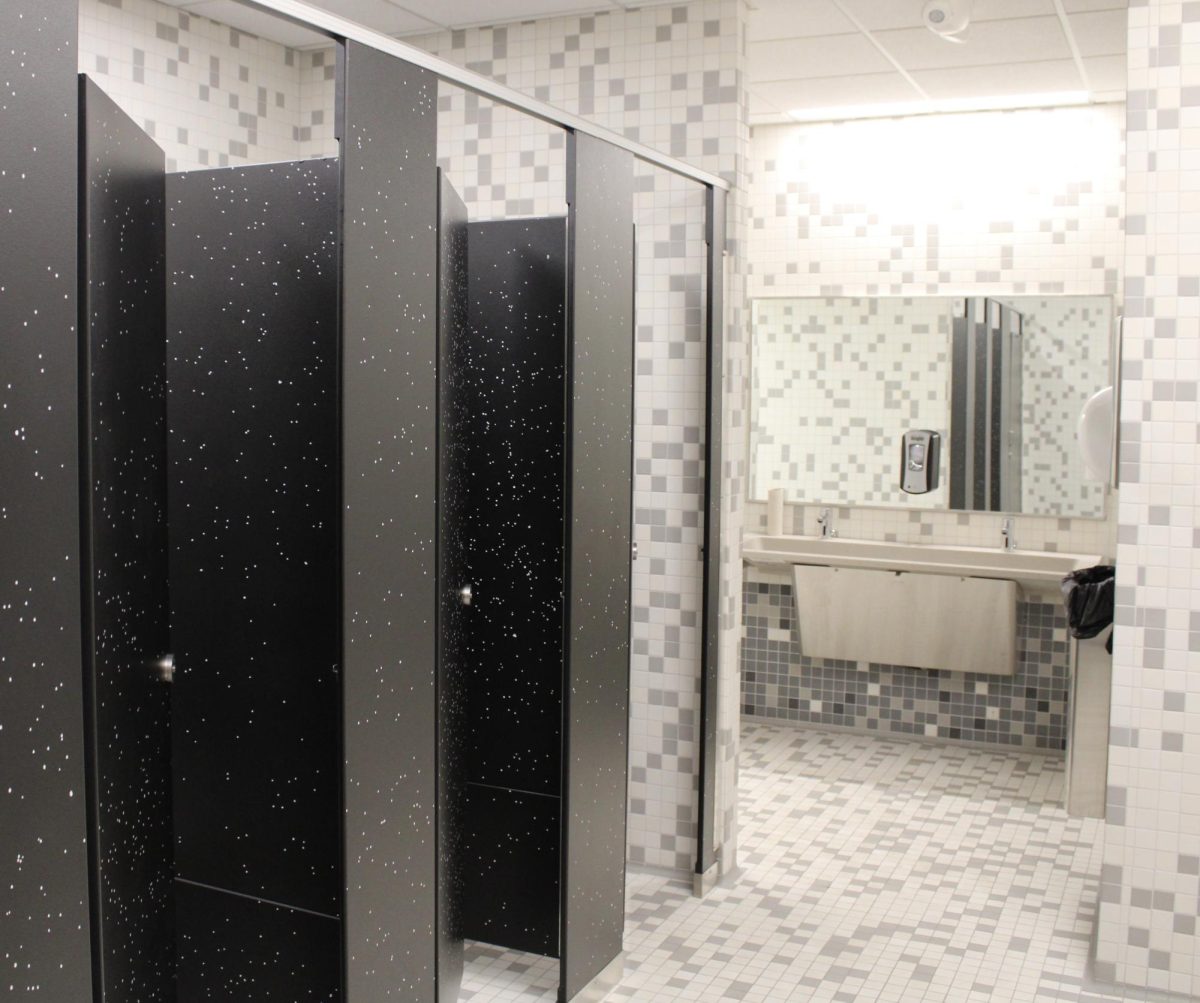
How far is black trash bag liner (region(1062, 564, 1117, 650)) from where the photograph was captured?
3617 mm

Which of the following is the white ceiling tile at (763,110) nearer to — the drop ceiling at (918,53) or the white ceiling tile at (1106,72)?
the drop ceiling at (918,53)

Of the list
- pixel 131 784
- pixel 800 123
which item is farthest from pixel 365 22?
pixel 131 784

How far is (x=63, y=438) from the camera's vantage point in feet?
4.46

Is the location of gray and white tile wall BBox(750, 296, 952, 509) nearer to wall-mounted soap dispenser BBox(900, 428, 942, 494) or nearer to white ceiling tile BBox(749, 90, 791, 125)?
wall-mounted soap dispenser BBox(900, 428, 942, 494)

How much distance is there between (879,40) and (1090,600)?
195 cm

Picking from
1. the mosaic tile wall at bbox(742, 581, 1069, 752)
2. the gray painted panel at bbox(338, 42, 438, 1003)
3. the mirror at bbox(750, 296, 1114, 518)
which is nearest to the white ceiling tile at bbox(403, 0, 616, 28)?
the gray painted panel at bbox(338, 42, 438, 1003)

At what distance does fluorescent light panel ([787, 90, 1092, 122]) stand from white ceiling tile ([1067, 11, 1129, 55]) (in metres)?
0.65

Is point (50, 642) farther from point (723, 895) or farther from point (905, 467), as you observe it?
point (905, 467)

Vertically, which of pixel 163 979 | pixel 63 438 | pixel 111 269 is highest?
pixel 111 269

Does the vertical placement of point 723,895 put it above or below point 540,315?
below

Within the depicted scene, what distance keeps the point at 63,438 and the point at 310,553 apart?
29.0 inches

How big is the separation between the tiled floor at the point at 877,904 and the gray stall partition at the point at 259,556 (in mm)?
916

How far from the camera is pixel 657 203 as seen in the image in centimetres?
361

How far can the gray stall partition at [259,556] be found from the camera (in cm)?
206
